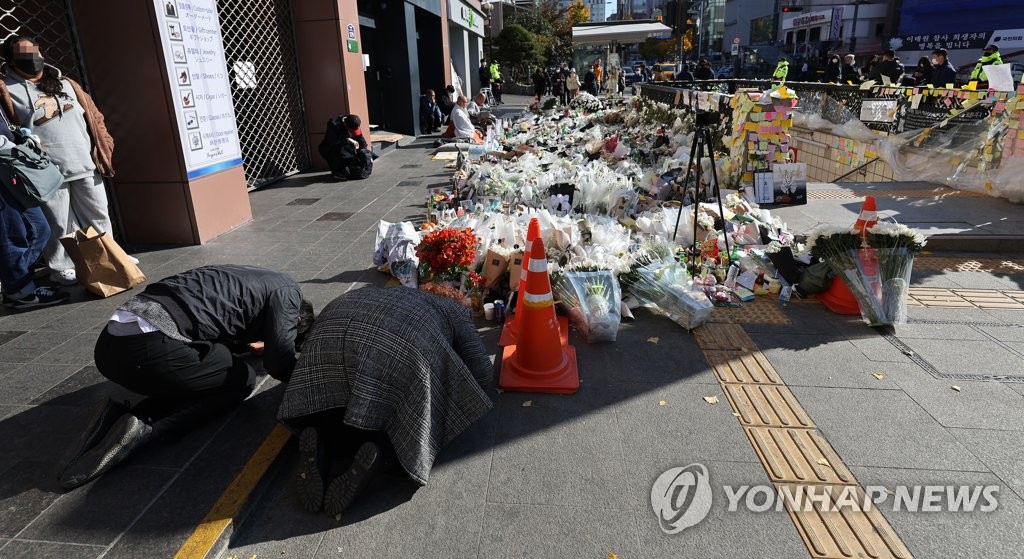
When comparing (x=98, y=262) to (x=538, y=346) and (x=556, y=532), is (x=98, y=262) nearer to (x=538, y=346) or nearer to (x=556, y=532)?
(x=538, y=346)

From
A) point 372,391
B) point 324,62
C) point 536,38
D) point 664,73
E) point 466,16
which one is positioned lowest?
point 372,391

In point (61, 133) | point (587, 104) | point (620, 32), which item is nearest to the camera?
point (61, 133)

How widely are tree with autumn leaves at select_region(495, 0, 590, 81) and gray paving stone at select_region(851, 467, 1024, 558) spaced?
117 ft

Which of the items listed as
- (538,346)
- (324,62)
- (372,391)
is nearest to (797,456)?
(538,346)

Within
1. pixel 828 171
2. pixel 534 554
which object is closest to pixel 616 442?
pixel 534 554

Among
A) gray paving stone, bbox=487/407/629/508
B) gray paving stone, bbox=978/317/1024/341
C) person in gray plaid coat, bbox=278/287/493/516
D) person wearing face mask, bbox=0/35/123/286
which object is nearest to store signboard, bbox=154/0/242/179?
person wearing face mask, bbox=0/35/123/286

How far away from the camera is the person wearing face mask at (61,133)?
188 inches

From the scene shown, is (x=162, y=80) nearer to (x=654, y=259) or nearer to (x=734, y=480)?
(x=654, y=259)

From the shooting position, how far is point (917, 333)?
4.29 metres

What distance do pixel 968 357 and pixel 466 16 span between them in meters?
24.5

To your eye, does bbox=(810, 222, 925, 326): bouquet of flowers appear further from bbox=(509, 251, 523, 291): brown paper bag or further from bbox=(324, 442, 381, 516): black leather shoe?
bbox=(324, 442, 381, 516): black leather shoe

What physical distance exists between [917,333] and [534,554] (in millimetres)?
3618

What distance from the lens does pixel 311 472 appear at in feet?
8.42

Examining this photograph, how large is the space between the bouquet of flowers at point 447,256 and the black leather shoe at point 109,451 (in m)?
2.45
